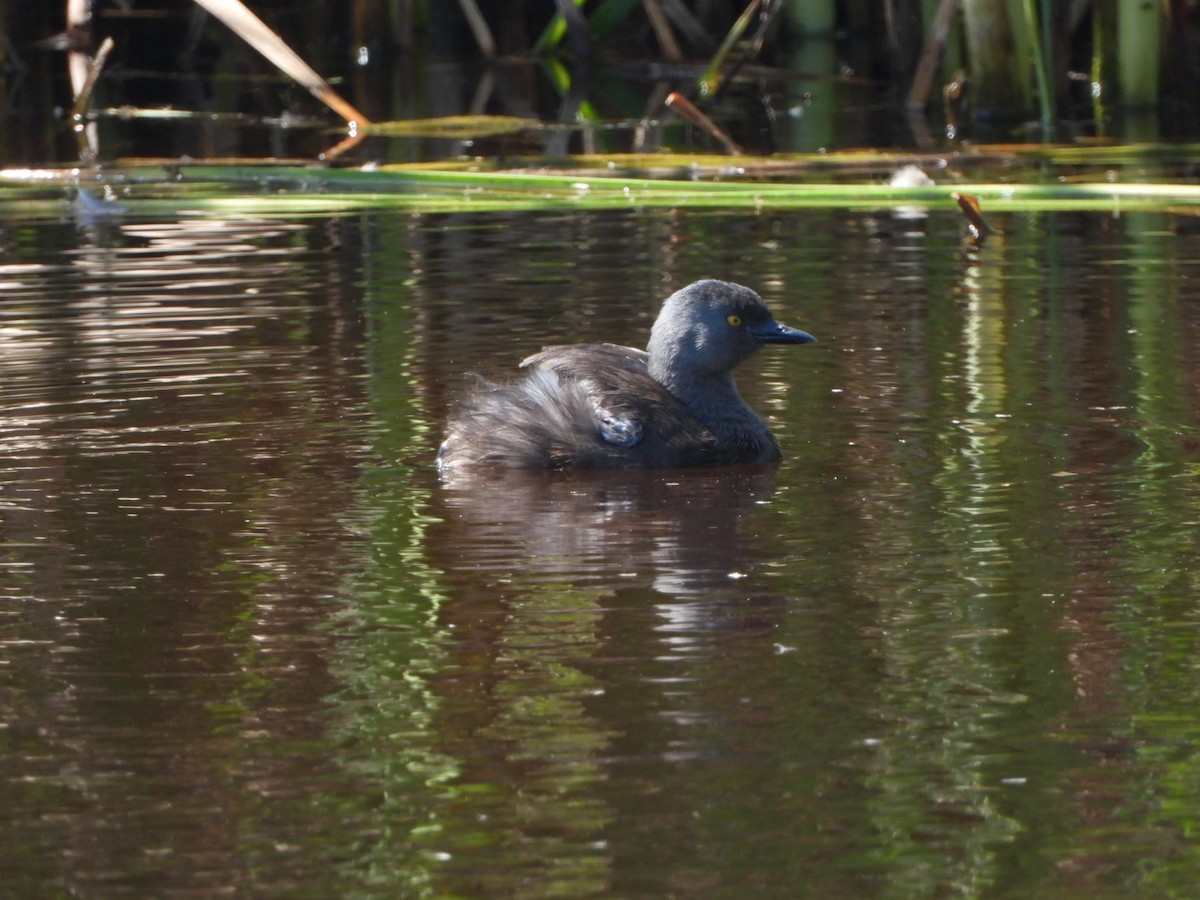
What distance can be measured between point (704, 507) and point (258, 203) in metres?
4.89

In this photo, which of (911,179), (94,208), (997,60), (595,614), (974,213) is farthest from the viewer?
(997,60)

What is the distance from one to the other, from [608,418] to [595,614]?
1.54 m

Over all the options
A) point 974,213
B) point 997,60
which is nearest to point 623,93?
point 997,60

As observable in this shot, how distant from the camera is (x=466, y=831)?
356cm

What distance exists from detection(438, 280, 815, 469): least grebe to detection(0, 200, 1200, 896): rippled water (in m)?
0.08

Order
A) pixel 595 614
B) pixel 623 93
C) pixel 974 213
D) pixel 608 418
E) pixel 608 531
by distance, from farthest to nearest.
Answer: pixel 623 93 → pixel 974 213 → pixel 608 418 → pixel 608 531 → pixel 595 614

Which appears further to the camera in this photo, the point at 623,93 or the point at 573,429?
the point at 623,93

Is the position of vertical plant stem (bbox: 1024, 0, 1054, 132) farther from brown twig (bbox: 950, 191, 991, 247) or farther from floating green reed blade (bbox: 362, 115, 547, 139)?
floating green reed blade (bbox: 362, 115, 547, 139)

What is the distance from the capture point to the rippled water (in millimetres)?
3518

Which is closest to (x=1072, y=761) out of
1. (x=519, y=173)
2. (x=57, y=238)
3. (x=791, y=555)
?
(x=791, y=555)

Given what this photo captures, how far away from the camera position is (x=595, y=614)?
15.3ft

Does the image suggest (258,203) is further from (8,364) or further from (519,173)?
(8,364)

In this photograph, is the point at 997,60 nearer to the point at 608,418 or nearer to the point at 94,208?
the point at 94,208

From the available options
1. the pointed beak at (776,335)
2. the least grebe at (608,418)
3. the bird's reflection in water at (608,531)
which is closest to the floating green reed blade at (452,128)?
the pointed beak at (776,335)
